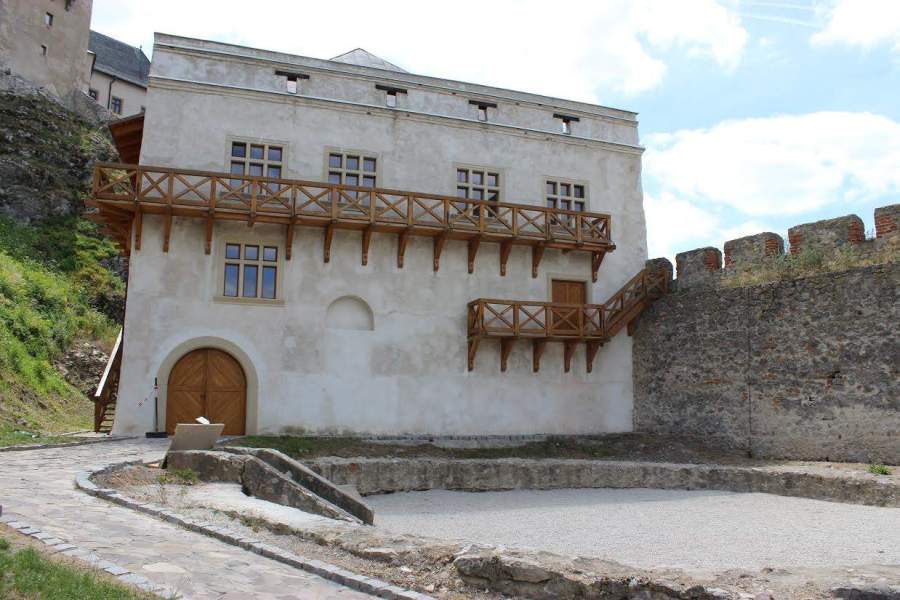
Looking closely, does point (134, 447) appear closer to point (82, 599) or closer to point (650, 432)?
point (82, 599)

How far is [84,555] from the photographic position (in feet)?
18.2

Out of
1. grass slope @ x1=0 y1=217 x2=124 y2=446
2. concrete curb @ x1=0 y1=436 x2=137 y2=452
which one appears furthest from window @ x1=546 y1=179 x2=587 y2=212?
grass slope @ x1=0 y1=217 x2=124 y2=446

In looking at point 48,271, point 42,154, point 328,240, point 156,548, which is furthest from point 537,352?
point 42,154

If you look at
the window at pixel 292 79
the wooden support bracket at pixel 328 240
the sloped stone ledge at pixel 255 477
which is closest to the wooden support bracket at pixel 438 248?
the wooden support bracket at pixel 328 240

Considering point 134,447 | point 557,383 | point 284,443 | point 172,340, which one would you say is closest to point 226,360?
point 172,340

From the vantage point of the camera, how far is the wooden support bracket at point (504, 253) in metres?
20.3

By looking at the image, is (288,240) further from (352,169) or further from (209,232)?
(352,169)

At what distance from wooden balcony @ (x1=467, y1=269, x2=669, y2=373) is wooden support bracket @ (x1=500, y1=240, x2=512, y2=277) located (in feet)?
3.49

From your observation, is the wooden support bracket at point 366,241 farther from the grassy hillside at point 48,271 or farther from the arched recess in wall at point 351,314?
the grassy hillside at point 48,271

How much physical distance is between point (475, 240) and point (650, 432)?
738cm

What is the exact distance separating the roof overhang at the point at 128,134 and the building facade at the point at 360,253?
2.85 feet

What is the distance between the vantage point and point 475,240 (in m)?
19.9

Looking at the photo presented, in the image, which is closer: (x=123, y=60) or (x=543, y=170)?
(x=543, y=170)

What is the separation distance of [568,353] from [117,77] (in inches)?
1712
